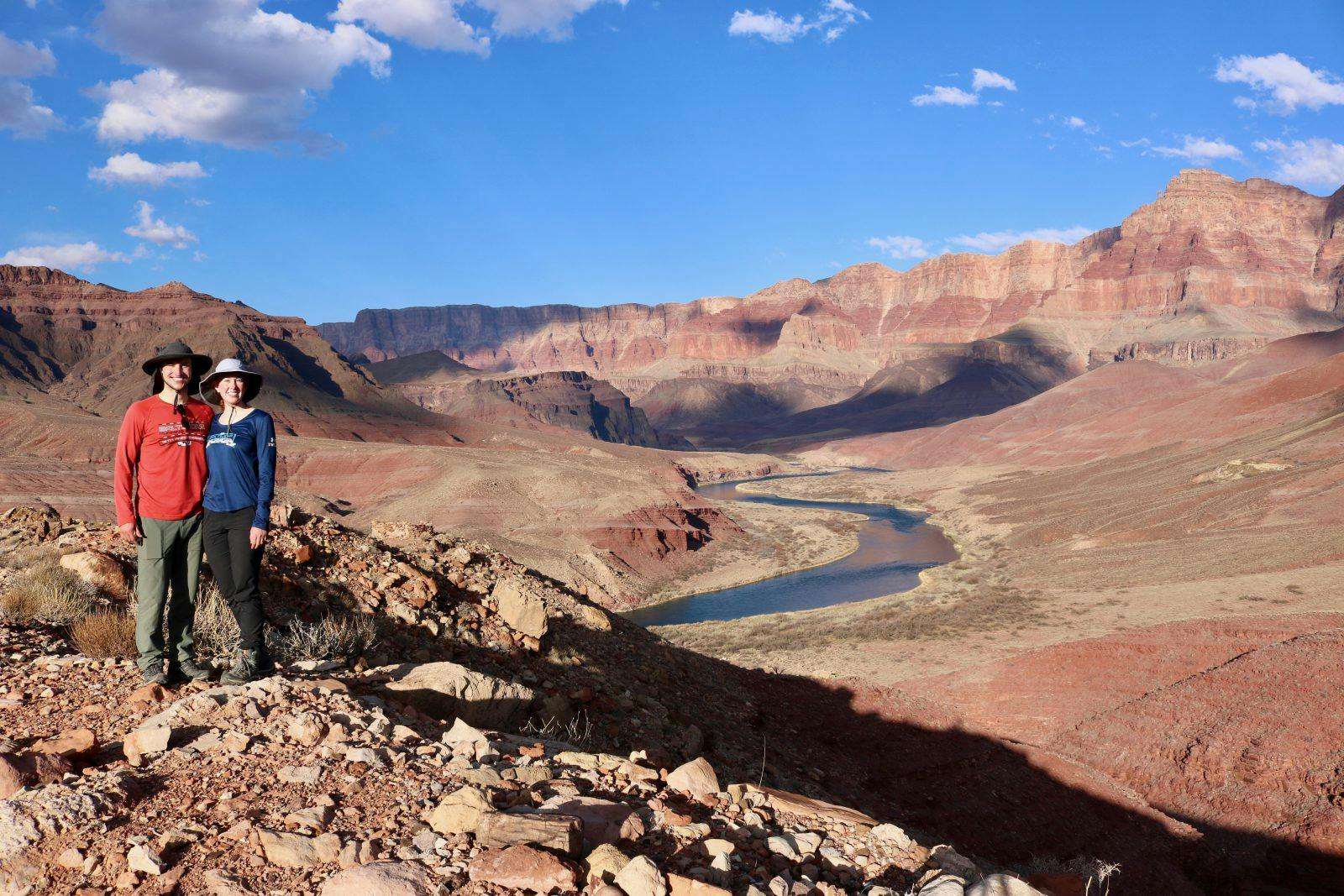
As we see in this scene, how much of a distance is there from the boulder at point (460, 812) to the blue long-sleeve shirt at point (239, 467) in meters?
3.04

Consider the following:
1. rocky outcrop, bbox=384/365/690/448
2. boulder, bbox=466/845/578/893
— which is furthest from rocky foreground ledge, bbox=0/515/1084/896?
rocky outcrop, bbox=384/365/690/448

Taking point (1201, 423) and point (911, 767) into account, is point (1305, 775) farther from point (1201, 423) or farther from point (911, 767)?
point (1201, 423)

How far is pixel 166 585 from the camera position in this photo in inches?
237

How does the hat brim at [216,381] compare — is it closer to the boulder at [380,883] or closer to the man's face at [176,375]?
the man's face at [176,375]

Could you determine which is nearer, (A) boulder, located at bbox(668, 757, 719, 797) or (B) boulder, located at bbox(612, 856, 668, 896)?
(B) boulder, located at bbox(612, 856, 668, 896)

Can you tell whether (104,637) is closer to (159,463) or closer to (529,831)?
(159,463)

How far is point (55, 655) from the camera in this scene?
5.96 m

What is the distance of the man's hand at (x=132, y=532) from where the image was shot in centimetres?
584

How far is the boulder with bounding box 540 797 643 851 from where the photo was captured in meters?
4.10

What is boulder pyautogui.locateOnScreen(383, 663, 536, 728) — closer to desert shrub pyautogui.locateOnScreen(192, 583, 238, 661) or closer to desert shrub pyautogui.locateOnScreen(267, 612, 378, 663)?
desert shrub pyautogui.locateOnScreen(267, 612, 378, 663)

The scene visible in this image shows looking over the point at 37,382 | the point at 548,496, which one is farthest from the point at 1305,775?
the point at 37,382

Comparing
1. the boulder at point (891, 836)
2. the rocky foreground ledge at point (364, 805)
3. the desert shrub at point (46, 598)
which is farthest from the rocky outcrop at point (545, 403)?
the boulder at point (891, 836)

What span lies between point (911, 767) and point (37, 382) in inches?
4581

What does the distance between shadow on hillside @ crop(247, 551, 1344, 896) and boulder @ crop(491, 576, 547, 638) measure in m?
0.40
